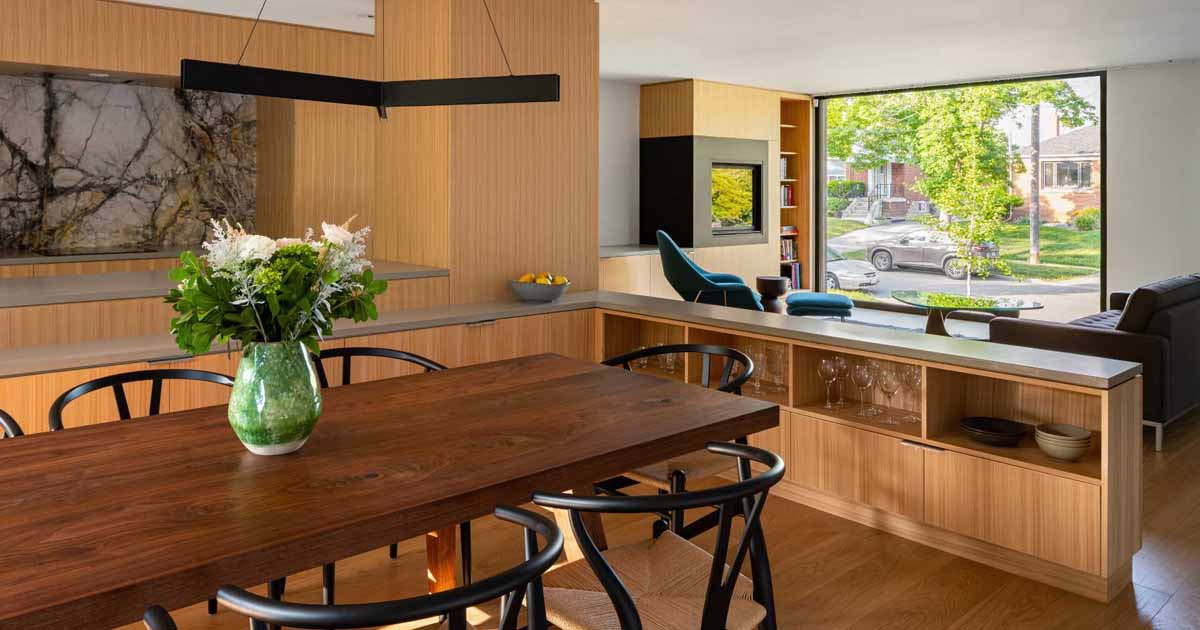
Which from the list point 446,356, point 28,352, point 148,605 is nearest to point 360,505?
point 148,605

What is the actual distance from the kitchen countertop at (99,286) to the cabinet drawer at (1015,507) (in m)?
2.50

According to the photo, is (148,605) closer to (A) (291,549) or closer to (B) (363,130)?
(A) (291,549)

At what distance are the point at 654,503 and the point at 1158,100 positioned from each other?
7.83m

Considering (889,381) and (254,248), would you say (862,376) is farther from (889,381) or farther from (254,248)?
(254,248)

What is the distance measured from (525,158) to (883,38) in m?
3.10

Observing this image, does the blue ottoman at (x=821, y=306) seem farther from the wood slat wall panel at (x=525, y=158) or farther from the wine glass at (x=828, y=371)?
the wine glass at (x=828, y=371)

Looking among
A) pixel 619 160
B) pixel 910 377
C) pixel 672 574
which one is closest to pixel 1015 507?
pixel 910 377

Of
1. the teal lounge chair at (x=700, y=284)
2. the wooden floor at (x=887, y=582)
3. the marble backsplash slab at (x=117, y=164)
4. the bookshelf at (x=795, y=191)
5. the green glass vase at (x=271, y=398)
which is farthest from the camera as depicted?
the bookshelf at (x=795, y=191)

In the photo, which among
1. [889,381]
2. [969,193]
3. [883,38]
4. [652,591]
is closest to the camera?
[652,591]

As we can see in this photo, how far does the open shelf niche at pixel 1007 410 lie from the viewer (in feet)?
10.2

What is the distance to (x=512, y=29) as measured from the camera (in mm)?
4629

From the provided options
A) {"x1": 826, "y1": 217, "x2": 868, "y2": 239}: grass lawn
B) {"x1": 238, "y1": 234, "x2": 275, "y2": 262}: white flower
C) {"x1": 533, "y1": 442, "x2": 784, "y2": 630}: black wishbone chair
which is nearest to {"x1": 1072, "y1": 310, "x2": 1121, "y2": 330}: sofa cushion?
{"x1": 533, "y1": 442, "x2": 784, "y2": 630}: black wishbone chair

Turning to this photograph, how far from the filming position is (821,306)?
7.67 metres

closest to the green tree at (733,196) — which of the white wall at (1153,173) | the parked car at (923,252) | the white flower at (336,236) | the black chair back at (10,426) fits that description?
the parked car at (923,252)
